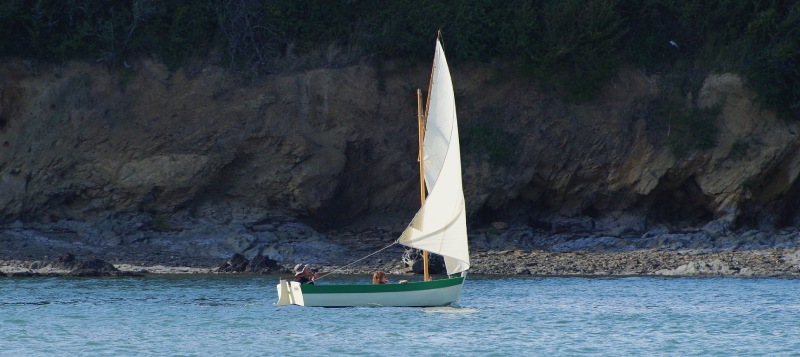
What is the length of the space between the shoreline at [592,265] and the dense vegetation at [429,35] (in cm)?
656

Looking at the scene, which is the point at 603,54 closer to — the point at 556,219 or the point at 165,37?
the point at 556,219

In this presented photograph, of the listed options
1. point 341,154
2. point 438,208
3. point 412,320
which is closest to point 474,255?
point 341,154

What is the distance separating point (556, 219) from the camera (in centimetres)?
3603

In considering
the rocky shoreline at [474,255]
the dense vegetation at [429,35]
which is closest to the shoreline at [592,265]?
the rocky shoreline at [474,255]

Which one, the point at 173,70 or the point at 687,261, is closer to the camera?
the point at 687,261

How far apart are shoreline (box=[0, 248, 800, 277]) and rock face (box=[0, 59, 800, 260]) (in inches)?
103

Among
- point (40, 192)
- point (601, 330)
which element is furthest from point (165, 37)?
point (601, 330)

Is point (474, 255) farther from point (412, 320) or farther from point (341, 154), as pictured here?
point (412, 320)

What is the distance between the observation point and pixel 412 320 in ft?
73.0

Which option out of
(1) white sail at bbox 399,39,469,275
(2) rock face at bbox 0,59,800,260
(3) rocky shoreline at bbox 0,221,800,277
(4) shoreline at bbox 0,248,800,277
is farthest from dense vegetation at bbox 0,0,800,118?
(1) white sail at bbox 399,39,469,275

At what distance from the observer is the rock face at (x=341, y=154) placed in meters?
34.1

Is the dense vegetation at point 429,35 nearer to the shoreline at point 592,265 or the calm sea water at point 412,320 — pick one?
the shoreline at point 592,265

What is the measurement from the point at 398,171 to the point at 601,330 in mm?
15550

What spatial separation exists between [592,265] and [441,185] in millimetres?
9868
